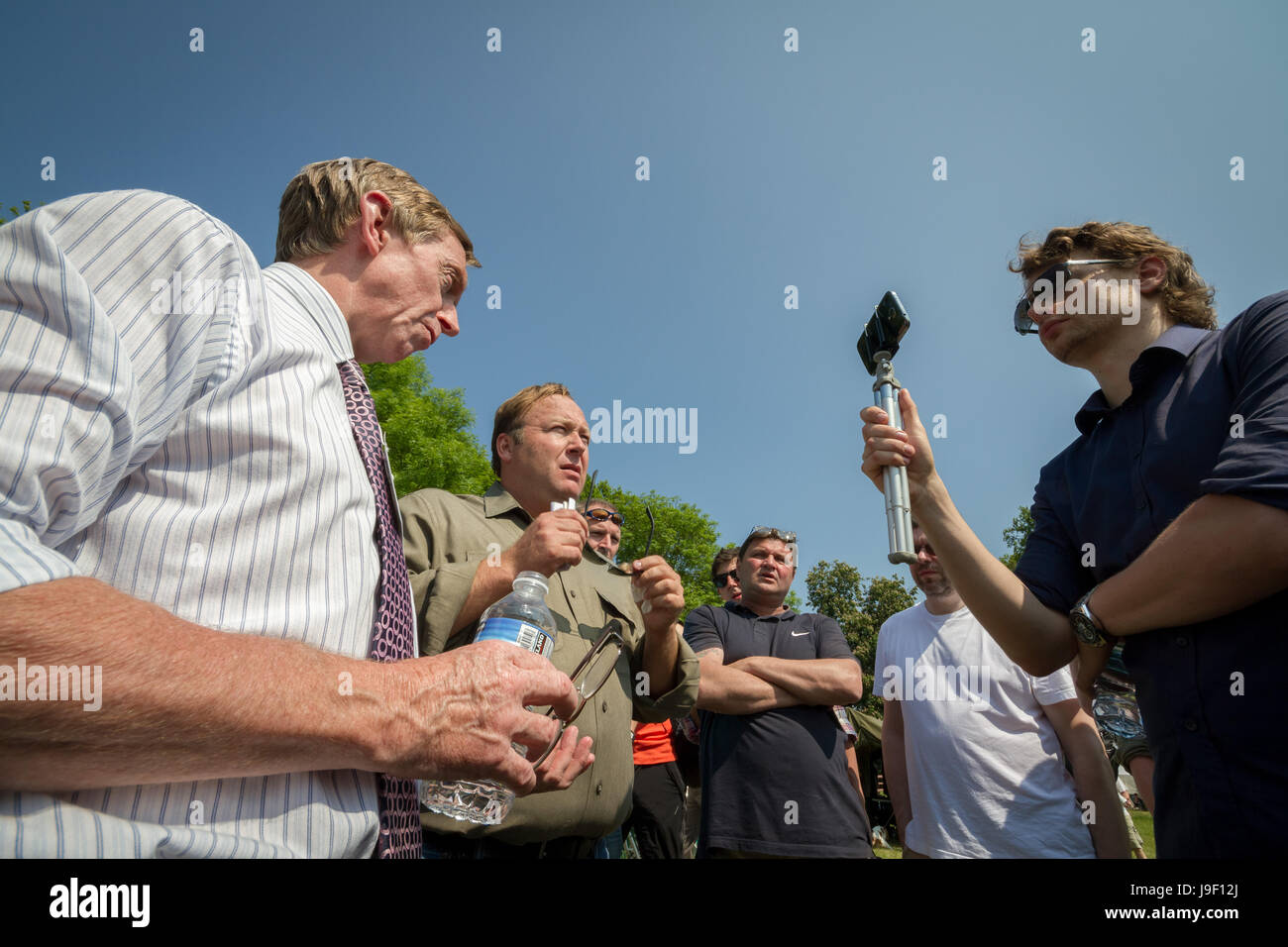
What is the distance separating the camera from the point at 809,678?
15.1ft

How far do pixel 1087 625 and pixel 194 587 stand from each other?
87.7 inches

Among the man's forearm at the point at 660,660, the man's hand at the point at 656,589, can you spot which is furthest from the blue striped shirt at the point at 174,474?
the man's forearm at the point at 660,660

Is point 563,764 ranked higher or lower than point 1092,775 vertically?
higher

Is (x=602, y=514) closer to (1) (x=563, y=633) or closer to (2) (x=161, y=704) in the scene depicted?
(1) (x=563, y=633)

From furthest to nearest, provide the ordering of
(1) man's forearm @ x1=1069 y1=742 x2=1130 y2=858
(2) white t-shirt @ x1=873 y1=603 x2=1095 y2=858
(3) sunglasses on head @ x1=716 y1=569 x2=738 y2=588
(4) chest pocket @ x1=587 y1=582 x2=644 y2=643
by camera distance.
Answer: (3) sunglasses on head @ x1=716 y1=569 x2=738 y2=588, (2) white t-shirt @ x1=873 y1=603 x2=1095 y2=858, (1) man's forearm @ x1=1069 y1=742 x2=1130 y2=858, (4) chest pocket @ x1=587 y1=582 x2=644 y2=643

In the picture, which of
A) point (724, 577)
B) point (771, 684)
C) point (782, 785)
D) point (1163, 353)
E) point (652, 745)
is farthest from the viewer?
point (724, 577)

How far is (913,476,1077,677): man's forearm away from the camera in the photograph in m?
2.40

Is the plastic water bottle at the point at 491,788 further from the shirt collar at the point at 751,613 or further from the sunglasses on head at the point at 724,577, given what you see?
the sunglasses on head at the point at 724,577

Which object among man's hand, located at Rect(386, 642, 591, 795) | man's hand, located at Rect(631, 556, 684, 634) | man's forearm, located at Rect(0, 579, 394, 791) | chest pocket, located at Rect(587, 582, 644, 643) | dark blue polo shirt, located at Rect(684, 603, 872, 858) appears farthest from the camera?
dark blue polo shirt, located at Rect(684, 603, 872, 858)

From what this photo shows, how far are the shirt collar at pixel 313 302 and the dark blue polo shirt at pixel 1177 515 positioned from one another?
6.86 ft

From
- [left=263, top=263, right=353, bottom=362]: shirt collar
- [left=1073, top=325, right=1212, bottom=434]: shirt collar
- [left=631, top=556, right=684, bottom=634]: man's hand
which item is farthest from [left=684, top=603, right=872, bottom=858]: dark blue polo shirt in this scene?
[left=263, top=263, right=353, bottom=362]: shirt collar

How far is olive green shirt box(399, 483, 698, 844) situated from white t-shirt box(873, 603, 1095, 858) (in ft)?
5.83

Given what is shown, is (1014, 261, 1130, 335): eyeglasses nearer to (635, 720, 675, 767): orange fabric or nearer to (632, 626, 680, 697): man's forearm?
(632, 626, 680, 697): man's forearm

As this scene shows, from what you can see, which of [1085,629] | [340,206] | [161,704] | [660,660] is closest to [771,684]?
[660,660]
